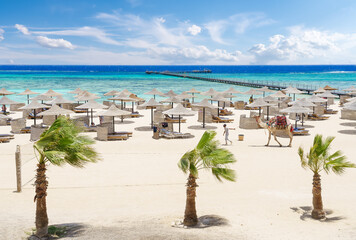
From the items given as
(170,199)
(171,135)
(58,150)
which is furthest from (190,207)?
(171,135)

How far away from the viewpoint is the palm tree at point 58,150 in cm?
654

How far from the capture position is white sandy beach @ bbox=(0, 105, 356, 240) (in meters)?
7.10

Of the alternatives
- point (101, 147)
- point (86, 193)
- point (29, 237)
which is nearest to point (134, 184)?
point (86, 193)

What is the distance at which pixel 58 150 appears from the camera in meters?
6.67

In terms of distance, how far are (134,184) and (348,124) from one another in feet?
59.6

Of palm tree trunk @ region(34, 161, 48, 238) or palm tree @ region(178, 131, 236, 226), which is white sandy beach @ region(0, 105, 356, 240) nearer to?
palm tree trunk @ region(34, 161, 48, 238)

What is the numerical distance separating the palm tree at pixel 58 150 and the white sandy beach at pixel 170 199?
0.65m

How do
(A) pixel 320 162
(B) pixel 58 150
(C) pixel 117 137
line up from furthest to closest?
(C) pixel 117 137, (A) pixel 320 162, (B) pixel 58 150

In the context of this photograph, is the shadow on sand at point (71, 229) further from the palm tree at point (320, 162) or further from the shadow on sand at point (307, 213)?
the palm tree at point (320, 162)

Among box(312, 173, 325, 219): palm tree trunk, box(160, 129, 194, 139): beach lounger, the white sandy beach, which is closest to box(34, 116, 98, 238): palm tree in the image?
the white sandy beach

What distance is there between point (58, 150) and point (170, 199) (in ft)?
12.3

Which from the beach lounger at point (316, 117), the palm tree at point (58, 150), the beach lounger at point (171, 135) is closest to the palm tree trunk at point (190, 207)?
the palm tree at point (58, 150)

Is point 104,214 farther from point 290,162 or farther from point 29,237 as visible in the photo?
point 290,162

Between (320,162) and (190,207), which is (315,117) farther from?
(190,207)
